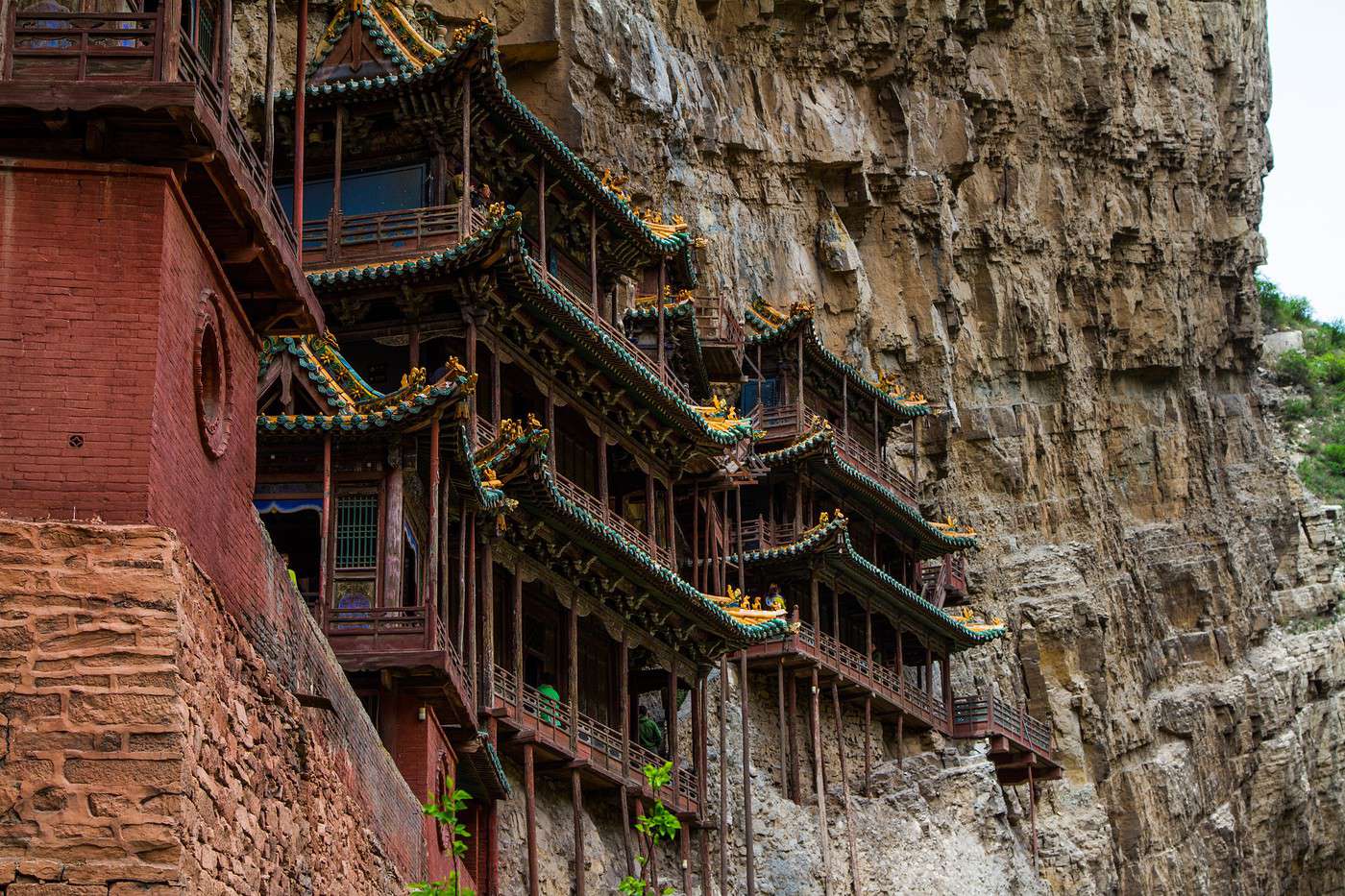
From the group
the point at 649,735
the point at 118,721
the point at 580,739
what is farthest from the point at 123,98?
the point at 649,735

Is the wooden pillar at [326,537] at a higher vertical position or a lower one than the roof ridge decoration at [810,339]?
lower

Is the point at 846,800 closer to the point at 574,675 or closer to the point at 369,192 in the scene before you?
the point at 574,675

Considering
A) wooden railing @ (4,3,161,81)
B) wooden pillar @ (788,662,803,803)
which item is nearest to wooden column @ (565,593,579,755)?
wooden pillar @ (788,662,803,803)

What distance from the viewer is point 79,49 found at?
12406 millimetres

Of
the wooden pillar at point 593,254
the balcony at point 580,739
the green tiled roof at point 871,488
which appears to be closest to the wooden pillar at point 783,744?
the green tiled roof at point 871,488

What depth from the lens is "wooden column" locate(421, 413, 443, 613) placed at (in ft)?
76.3

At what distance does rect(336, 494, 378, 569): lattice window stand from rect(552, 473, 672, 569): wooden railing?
597cm

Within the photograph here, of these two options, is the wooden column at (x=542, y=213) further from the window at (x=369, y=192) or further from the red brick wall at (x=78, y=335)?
the red brick wall at (x=78, y=335)

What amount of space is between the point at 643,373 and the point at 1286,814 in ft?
107

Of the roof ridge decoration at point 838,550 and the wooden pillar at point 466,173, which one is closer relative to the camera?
the wooden pillar at point 466,173

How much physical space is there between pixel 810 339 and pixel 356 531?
22142mm

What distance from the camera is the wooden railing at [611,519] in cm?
3053

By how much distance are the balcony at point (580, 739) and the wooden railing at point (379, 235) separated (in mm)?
6099

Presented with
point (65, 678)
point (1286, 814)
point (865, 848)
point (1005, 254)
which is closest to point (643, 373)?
point (865, 848)
